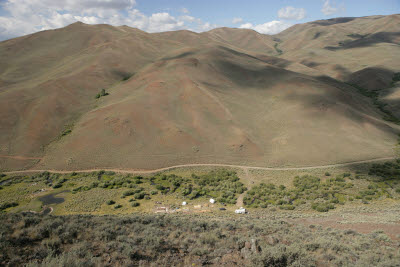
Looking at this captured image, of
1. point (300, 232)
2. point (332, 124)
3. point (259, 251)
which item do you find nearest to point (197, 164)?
point (300, 232)

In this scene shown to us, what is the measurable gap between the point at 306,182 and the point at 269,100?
42.4 m

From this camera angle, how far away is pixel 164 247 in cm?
1482

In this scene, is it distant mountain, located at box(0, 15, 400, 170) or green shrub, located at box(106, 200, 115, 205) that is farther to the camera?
distant mountain, located at box(0, 15, 400, 170)

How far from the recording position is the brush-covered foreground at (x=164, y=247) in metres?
12.4

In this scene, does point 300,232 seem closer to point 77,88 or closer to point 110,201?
point 110,201

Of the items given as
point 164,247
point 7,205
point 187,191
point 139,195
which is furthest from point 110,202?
point 164,247

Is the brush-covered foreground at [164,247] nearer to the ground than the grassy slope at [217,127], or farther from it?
nearer to the ground

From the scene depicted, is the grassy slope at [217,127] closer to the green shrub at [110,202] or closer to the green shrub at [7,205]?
the green shrub at [110,202]

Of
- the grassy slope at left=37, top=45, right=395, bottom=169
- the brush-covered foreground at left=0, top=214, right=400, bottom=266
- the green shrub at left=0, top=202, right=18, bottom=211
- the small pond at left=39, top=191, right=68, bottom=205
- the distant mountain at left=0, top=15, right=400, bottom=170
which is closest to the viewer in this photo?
the brush-covered foreground at left=0, top=214, right=400, bottom=266

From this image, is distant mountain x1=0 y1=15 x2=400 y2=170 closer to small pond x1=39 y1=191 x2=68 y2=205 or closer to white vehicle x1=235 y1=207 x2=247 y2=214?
small pond x1=39 y1=191 x2=68 y2=205

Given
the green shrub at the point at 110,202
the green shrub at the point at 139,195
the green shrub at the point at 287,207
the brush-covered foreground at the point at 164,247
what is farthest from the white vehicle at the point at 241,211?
the green shrub at the point at 110,202

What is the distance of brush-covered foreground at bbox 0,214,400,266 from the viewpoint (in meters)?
12.4

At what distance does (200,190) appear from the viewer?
40.5 meters

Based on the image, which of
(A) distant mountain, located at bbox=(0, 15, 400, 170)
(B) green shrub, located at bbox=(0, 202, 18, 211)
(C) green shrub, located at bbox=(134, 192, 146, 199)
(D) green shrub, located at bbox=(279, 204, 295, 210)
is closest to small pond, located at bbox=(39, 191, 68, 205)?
(B) green shrub, located at bbox=(0, 202, 18, 211)
